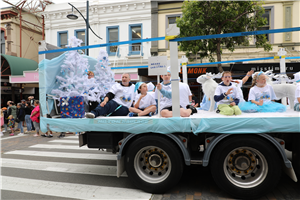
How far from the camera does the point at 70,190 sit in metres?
3.79

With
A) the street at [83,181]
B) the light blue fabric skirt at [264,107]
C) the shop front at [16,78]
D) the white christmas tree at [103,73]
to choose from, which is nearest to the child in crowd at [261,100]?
the light blue fabric skirt at [264,107]

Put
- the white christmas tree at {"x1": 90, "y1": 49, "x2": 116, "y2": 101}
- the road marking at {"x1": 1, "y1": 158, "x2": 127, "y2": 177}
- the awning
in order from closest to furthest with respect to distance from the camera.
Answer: the road marking at {"x1": 1, "y1": 158, "x2": 127, "y2": 177} → the white christmas tree at {"x1": 90, "y1": 49, "x2": 116, "y2": 101} → the awning

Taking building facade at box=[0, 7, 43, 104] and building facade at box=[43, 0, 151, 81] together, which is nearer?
building facade at box=[43, 0, 151, 81]

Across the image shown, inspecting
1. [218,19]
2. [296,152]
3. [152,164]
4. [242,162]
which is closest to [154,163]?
[152,164]

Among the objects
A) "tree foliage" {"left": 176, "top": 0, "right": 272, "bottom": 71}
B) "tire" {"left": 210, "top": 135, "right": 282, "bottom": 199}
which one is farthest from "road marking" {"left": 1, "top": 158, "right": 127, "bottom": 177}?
"tree foliage" {"left": 176, "top": 0, "right": 272, "bottom": 71}

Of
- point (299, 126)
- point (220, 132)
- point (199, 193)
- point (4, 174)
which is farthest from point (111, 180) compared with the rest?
point (299, 126)

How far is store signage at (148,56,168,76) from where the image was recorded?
3.44 metres

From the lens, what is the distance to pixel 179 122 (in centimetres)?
329

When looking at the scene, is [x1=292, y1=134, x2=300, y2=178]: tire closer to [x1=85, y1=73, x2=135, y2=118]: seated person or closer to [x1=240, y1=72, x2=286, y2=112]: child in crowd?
[x1=240, y1=72, x2=286, y2=112]: child in crowd

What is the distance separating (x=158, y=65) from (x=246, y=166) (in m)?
2.22

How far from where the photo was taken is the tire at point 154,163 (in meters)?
3.32

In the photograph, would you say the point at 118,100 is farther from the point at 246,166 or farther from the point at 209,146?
the point at 246,166

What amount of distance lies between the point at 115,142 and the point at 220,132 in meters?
1.91

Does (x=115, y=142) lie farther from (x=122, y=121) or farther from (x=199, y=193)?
(x=199, y=193)
